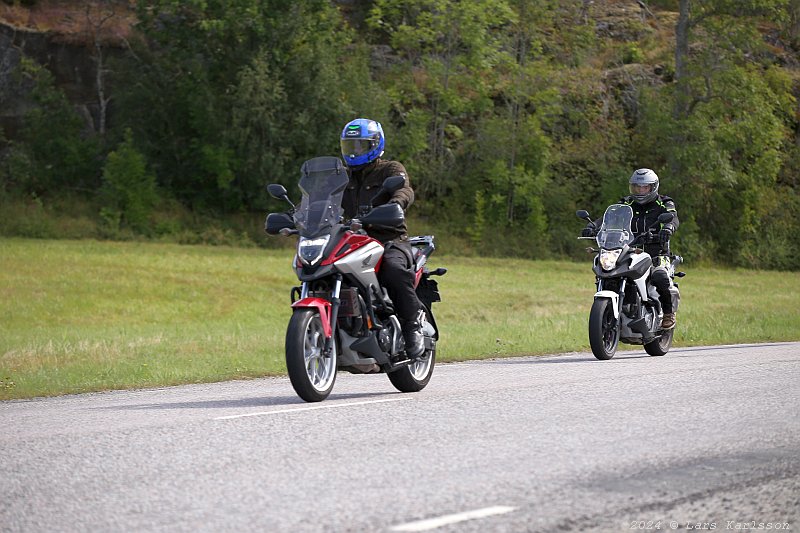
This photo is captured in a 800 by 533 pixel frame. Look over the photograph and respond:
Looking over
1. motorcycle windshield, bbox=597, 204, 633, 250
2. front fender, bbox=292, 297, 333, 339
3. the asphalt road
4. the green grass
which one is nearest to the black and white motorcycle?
motorcycle windshield, bbox=597, 204, 633, 250

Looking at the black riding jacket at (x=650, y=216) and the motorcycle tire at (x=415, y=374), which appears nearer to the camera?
the motorcycle tire at (x=415, y=374)

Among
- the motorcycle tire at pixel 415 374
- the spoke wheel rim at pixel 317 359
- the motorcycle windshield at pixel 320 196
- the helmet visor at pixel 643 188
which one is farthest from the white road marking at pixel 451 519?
the helmet visor at pixel 643 188

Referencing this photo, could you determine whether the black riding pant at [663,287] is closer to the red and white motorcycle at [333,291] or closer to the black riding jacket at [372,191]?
the black riding jacket at [372,191]

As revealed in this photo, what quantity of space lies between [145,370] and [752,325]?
13067 millimetres

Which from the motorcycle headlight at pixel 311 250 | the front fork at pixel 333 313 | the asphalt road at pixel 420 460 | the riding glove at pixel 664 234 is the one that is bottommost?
the asphalt road at pixel 420 460

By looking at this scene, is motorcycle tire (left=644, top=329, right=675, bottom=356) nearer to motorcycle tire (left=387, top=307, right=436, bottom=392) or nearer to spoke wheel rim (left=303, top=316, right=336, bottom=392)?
motorcycle tire (left=387, top=307, right=436, bottom=392)

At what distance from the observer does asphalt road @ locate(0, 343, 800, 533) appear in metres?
5.79

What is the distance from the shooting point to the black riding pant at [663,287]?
1716cm

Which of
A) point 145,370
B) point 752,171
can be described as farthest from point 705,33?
point 145,370

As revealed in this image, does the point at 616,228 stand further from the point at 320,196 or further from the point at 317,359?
the point at 317,359

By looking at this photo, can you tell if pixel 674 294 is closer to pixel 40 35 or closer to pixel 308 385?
pixel 308 385

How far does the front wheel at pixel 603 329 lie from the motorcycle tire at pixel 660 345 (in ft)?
3.35

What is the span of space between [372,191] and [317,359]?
1.71 meters

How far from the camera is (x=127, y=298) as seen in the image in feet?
110
